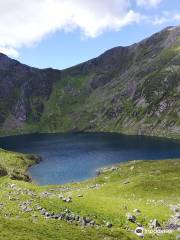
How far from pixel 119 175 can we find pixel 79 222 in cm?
7076

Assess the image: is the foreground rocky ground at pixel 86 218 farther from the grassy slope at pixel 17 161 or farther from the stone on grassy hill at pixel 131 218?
the grassy slope at pixel 17 161

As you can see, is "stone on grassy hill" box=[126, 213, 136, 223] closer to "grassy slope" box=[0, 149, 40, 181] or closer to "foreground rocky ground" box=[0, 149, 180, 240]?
"foreground rocky ground" box=[0, 149, 180, 240]

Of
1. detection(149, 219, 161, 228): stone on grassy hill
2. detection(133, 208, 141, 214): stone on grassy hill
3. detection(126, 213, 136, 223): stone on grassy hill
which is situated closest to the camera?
detection(149, 219, 161, 228): stone on grassy hill

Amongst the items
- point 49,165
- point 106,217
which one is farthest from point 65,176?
point 106,217

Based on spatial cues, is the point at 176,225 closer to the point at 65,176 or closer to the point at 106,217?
the point at 106,217

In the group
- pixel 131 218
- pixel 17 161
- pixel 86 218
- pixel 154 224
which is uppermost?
pixel 86 218

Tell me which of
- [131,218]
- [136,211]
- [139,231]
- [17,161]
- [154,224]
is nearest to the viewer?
[139,231]

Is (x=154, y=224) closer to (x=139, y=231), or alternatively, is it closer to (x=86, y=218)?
Answer: (x=139, y=231)

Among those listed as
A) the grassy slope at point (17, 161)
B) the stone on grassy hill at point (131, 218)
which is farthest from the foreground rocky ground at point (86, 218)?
the grassy slope at point (17, 161)

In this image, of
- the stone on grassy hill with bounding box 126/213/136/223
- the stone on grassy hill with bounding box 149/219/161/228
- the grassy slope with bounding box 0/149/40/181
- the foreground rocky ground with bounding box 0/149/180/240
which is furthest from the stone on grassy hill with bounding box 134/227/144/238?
the grassy slope with bounding box 0/149/40/181

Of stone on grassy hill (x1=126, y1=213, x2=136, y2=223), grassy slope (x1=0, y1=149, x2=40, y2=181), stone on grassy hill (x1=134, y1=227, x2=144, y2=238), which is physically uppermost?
stone on grassy hill (x1=126, y1=213, x2=136, y2=223)

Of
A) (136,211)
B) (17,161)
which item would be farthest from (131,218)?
(17,161)

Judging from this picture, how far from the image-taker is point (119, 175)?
124 m

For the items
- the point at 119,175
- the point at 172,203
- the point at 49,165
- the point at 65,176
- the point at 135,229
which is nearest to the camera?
the point at 135,229
